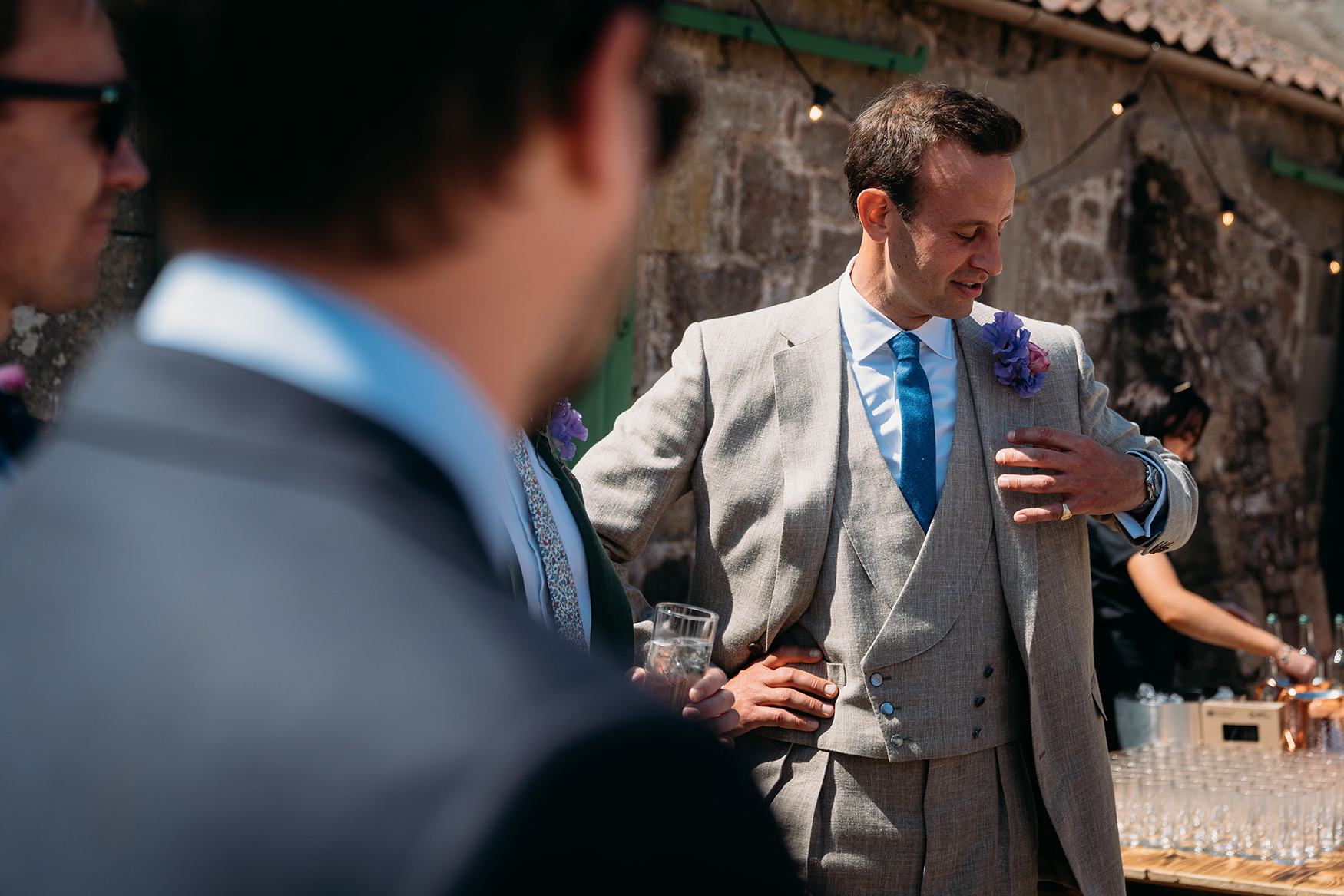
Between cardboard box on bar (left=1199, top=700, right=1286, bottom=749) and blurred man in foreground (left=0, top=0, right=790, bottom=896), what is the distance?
3573 millimetres

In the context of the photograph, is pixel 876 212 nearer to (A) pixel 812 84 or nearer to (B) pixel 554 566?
(B) pixel 554 566

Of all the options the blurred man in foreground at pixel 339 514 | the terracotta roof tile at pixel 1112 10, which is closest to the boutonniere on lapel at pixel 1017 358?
the blurred man in foreground at pixel 339 514

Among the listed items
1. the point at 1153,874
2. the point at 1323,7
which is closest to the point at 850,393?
the point at 1153,874

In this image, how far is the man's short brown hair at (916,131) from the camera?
2.32 meters

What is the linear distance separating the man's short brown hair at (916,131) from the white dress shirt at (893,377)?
228mm

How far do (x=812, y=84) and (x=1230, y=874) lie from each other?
10.2 ft

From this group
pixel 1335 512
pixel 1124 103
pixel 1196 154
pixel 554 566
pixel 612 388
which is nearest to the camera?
pixel 554 566

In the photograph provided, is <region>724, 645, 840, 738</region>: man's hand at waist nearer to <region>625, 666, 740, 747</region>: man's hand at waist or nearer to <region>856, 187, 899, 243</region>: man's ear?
<region>625, 666, 740, 747</region>: man's hand at waist

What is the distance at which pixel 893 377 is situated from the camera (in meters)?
2.33

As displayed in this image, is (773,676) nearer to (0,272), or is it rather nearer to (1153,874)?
(1153,874)

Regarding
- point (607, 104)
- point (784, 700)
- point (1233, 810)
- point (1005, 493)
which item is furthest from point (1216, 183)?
point (607, 104)

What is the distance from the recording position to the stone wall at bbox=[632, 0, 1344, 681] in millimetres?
4320

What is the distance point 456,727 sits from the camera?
0.38 m

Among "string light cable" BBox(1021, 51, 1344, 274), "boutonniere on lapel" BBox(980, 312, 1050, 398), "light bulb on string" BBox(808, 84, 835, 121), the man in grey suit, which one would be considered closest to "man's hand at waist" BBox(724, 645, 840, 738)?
the man in grey suit
